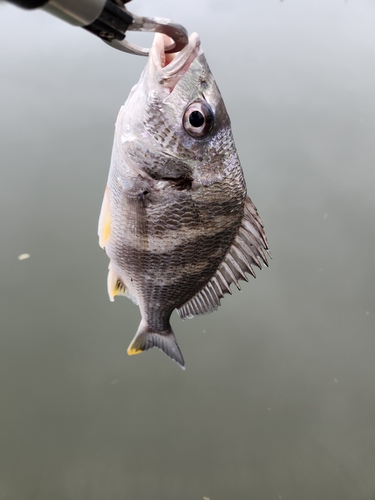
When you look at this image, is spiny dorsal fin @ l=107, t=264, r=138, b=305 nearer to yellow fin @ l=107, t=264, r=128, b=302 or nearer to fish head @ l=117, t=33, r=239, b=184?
yellow fin @ l=107, t=264, r=128, b=302

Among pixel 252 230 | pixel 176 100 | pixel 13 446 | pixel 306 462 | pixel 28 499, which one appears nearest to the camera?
Answer: pixel 176 100

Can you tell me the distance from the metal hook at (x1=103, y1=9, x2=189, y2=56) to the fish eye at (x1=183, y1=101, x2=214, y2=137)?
0.11 m

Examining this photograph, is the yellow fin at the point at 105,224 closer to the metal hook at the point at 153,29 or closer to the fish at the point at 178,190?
the fish at the point at 178,190

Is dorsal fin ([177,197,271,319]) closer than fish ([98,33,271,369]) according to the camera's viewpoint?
No

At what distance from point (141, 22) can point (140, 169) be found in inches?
13.4

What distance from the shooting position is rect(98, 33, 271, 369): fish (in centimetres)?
76

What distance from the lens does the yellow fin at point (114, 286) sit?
1.04m

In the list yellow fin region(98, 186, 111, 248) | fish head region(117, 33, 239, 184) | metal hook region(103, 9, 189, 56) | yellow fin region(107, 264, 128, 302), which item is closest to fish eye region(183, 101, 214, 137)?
fish head region(117, 33, 239, 184)

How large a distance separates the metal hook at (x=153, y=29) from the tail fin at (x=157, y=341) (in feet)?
2.44

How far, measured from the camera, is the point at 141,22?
491mm

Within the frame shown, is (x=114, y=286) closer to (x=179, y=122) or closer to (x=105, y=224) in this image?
(x=105, y=224)

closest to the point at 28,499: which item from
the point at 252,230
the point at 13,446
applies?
the point at 13,446

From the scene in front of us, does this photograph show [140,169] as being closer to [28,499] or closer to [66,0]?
[66,0]

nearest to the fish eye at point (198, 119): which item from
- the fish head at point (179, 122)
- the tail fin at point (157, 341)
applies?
the fish head at point (179, 122)
